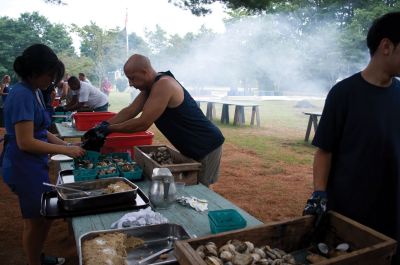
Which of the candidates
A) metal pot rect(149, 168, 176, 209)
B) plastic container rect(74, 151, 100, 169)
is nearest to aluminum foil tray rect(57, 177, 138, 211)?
metal pot rect(149, 168, 176, 209)

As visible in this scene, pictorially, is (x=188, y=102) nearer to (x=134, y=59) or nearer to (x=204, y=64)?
(x=134, y=59)

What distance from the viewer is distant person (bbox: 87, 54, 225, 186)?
234cm

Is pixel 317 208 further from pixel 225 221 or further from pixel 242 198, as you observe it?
pixel 242 198

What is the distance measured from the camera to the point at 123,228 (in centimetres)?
142

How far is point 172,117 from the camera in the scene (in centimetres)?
243

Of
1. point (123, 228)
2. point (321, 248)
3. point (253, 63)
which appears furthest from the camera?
point (253, 63)

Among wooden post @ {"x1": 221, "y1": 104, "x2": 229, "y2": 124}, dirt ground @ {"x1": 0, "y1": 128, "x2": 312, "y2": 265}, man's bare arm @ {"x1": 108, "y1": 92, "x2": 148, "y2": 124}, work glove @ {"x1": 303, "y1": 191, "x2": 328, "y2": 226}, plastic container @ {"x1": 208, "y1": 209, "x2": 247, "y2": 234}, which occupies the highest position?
man's bare arm @ {"x1": 108, "y1": 92, "x2": 148, "y2": 124}

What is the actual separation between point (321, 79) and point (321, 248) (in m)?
21.3

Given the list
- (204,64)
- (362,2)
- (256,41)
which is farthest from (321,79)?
(204,64)

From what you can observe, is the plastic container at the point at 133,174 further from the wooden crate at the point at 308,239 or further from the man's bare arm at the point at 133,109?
the wooden crate at the point at 308,239

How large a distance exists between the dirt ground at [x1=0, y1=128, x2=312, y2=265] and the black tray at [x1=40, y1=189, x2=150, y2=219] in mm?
1259

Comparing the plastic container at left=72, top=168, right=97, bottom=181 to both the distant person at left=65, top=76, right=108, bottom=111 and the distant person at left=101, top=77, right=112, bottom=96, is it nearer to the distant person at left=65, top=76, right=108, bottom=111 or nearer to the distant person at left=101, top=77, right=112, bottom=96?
the distant person at left=65, top=76, right=108, bottom=111

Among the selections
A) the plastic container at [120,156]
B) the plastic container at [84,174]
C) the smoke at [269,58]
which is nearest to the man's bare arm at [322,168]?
the plastic container at [84,174]

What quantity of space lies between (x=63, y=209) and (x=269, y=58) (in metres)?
21.6
